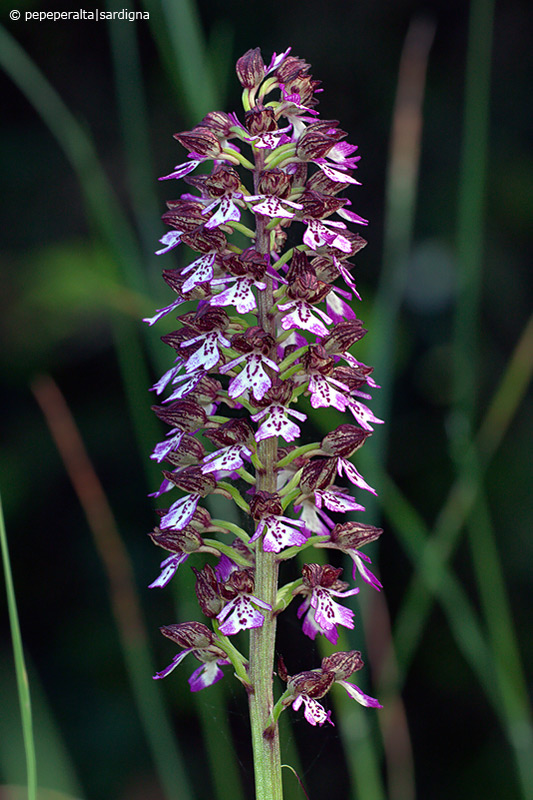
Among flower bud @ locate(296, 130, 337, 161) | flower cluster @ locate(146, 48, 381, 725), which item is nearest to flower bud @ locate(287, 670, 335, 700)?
flower cluster @ locate(146, 48, 381, 725)

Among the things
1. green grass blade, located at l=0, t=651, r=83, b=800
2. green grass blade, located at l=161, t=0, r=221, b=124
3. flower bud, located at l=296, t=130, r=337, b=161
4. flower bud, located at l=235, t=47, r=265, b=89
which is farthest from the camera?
green grass blade, located at l=0, t=651, r=83, b=800

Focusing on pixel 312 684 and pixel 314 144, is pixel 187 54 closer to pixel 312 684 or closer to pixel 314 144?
pixel 314 144

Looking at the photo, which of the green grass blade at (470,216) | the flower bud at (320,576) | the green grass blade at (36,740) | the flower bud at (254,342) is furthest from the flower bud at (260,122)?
the green grass blade at (36,740)

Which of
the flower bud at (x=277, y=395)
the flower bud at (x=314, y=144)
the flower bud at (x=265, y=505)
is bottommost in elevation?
the flower bud at (x=265, y=505)

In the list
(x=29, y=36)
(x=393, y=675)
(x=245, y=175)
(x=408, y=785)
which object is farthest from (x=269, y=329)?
(x=29, y=36)

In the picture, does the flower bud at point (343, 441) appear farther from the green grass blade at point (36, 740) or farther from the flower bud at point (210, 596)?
the green grass blade at point (36, 740)

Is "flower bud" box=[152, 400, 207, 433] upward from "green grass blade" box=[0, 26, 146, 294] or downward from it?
downward

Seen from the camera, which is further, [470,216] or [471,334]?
[471,334]

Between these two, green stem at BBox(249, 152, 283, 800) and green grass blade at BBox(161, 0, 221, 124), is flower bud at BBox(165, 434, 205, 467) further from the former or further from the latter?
green grass blade at BBox(161, 0, 221, 124)

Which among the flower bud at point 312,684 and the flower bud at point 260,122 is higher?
the flower bud at point 260,122

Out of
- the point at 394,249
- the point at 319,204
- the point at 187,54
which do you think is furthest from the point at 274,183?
the point at 394,249
